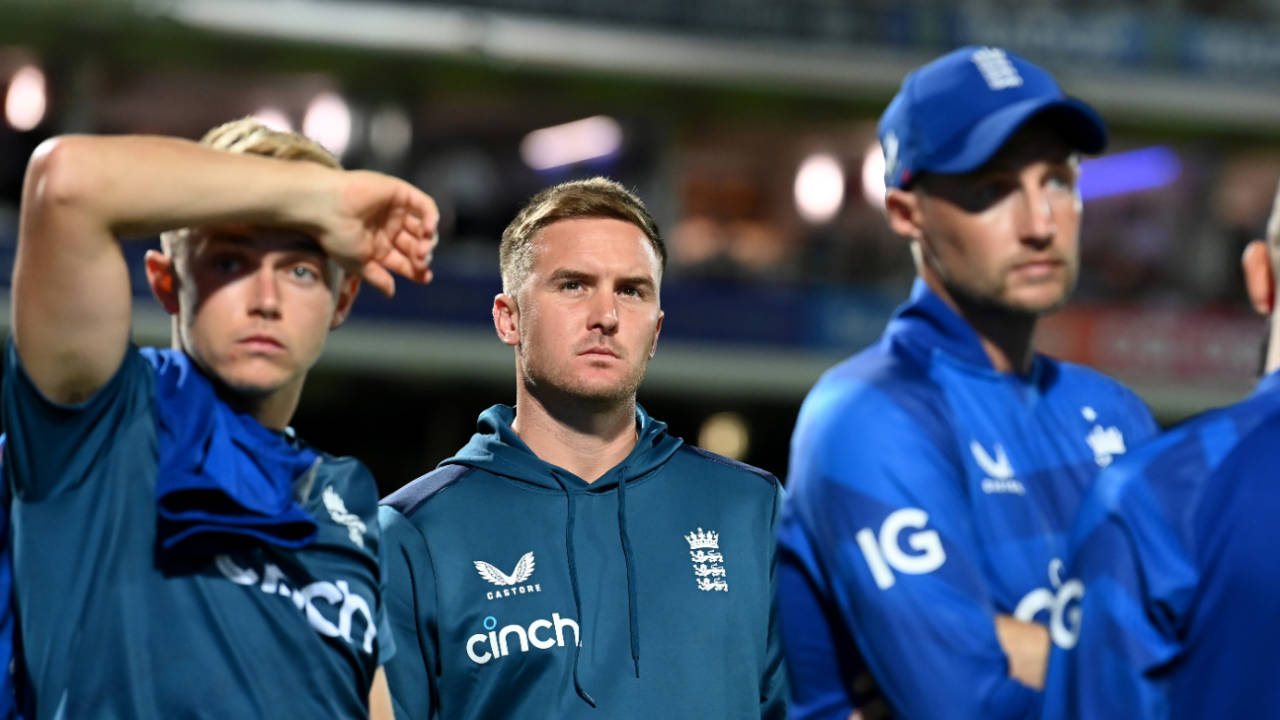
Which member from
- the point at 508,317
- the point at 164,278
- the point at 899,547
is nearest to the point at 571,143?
the point at 508,317

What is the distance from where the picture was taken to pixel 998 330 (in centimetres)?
251

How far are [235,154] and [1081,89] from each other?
1661cm

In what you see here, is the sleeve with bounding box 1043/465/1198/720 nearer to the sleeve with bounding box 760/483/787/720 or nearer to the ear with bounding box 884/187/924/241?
the ear with bounding box 884/187/924/241

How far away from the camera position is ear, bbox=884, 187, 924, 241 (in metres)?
2.50

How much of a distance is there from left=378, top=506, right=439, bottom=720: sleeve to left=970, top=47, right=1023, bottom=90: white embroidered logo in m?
1.22

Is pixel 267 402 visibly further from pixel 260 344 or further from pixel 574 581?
pixel 574 581

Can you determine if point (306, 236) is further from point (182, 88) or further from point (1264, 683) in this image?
point (182, 88)

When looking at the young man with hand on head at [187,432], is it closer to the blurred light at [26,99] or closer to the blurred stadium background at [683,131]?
the blurred stadium background at [683,131]

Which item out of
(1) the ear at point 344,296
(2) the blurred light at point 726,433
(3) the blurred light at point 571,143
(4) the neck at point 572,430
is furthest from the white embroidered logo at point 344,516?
(3) the blurred light at point 571,143

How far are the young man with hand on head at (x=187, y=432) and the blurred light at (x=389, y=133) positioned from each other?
14930mm

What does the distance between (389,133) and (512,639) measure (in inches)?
588

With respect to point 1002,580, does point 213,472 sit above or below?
above

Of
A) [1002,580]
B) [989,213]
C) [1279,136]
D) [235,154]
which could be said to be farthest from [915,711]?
[1279,136]

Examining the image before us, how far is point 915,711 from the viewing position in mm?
2141
